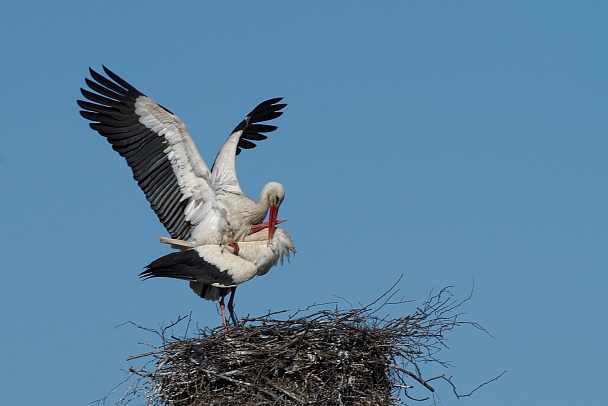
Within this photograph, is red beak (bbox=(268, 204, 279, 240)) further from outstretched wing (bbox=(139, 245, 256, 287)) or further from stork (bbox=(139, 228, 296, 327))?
outstretched wing (bbox=(139, 245, 256, 287))

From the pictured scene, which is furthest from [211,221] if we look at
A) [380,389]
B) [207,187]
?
[380,389]

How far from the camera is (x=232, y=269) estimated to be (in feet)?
34.2

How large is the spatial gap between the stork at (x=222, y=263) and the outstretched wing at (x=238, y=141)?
2.16ft

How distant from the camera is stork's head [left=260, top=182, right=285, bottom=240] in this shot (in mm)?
10844

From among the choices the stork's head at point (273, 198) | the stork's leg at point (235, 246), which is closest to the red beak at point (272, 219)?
the stork's head at point (273, 198)

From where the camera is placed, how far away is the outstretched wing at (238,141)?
36.9ft

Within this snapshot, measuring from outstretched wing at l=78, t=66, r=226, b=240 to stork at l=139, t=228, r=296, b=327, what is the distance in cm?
35

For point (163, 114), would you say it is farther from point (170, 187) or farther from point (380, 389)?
point (380, 389)

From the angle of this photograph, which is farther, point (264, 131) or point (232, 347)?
point (264, 131)

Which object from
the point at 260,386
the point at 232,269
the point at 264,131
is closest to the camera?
the point at 260,386

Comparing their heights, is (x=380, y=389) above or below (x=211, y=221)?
below

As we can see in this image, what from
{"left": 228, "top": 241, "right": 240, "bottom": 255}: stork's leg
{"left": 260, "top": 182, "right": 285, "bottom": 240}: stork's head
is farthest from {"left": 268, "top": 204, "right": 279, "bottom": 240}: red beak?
{"left": 228, "top": 241, "right": 240, "bottom": 255}: stork's leg

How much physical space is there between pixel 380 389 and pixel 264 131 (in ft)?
16.4

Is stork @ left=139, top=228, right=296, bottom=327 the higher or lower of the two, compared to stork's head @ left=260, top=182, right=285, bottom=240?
lower
